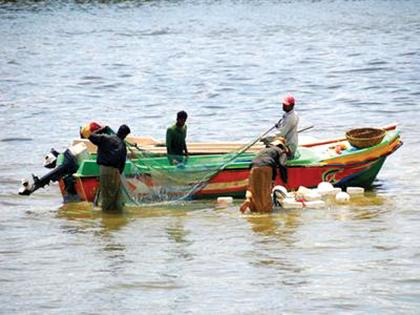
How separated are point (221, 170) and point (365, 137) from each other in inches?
96.5

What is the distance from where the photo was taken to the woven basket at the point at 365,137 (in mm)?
18672

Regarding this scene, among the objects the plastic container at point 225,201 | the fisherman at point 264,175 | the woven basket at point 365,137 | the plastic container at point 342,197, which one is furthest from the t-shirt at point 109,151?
the woven basket at point 365,137

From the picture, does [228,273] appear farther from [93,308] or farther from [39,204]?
[39,204]

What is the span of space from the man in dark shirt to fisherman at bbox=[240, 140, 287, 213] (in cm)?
194

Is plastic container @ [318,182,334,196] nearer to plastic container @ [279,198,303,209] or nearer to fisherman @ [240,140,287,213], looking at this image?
plastic container @ [279,198,303,209]

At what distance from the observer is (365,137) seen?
18.9 m

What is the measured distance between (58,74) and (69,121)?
39.2 ft

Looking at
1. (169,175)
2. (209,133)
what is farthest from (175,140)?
(209,133)

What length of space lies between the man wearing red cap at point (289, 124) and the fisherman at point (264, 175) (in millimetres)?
347

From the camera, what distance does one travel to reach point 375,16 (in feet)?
190

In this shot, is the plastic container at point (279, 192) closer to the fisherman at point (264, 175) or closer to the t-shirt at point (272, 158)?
the fisherman at point (264, 175)

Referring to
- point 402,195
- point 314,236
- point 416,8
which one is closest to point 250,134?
point 402,195

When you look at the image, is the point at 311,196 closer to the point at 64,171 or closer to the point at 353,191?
the point at 353,191

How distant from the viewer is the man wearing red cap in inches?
702
